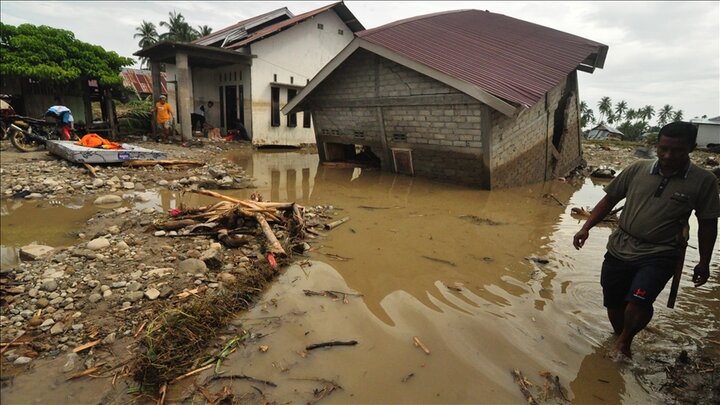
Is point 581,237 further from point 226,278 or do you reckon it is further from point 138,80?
point 138,80

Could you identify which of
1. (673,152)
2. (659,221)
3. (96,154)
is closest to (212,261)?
(659,221)

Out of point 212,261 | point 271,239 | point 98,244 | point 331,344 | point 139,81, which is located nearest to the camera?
point 331,344

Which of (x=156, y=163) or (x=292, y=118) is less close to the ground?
(x=292, y=118)

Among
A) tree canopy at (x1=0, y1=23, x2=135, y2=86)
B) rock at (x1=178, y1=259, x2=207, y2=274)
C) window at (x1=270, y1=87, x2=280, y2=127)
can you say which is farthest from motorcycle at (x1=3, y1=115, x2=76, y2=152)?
rock at (x1=178, y1=259, x2=207, y2=274)

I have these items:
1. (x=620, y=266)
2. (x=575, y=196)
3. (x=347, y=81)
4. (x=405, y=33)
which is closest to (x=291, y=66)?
(x=347, y=81)

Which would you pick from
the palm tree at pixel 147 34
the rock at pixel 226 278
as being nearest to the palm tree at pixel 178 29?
the palm tree at pixel 147 34

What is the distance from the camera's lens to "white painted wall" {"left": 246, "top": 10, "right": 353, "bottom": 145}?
16469 millimetres

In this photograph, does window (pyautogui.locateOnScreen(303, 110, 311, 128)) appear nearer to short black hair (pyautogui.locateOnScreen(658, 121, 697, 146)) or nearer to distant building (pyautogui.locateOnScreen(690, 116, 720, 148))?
short black hair (pyautogui.locateOnScreen(658, 121, 697, 146))

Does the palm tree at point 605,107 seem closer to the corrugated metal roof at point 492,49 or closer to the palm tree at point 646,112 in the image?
the palm tree at point 646,112

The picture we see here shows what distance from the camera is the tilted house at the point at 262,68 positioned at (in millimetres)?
15914

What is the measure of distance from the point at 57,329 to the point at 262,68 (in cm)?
1542

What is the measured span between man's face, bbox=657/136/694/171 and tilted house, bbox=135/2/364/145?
15.1 m

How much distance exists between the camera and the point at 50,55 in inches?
488

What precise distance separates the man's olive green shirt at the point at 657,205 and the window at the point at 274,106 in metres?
15.8
